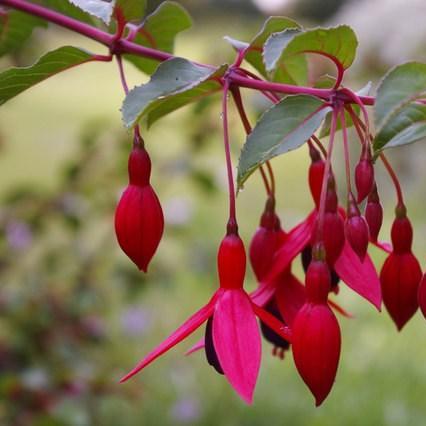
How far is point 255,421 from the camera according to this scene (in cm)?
210

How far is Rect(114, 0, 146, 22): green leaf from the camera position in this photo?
0.65 metres

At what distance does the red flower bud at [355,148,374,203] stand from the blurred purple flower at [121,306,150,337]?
164cm

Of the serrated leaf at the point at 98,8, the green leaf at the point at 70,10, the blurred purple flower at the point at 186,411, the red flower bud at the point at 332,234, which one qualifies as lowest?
the blurred purple flower at the point at 186,411

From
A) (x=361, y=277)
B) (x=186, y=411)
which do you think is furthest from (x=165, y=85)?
(x=186, y=411)

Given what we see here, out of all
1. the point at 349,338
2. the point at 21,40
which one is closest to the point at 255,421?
the point at 349,338

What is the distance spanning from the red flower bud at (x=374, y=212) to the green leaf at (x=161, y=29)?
267 millimetres

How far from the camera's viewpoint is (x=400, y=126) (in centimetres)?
53

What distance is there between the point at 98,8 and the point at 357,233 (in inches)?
9.8

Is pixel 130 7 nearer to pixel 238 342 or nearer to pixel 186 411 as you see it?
pixel 238 342

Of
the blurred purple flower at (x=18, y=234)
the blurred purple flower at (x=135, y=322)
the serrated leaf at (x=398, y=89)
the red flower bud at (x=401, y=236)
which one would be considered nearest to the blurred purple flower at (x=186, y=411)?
the blurred purple flower at (x=135, y=322)

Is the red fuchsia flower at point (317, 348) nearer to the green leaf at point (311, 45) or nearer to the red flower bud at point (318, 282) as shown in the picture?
the red flower bud at point (318, 282)

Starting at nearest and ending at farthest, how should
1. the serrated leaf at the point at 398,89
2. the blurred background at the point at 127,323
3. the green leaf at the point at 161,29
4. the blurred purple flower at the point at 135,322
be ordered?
the serrated leaf at the point at 398,89, the green leaf at the point at 161,29, the blurred background at the point at 127,323, the blurred purple flower at the point at 135,322

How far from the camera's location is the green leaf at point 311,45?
0.51 m

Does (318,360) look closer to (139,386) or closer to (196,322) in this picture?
(196,322)
